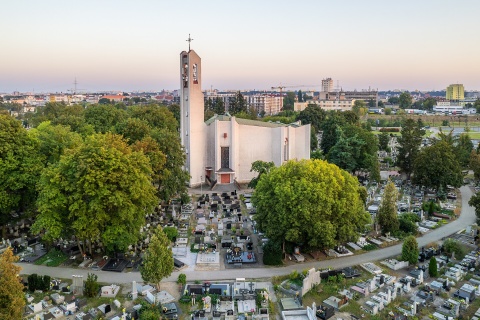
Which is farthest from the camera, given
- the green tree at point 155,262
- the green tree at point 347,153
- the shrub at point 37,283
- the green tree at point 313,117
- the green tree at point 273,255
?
the green tree at point 313,117

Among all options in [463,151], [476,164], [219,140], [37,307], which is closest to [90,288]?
[37,307]

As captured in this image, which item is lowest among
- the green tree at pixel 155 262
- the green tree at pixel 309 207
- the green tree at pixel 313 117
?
the green tree at pixel 155 262

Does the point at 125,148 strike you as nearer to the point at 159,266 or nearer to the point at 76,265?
the point at 76,265

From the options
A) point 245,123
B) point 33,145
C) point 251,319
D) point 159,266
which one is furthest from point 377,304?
point 245,123

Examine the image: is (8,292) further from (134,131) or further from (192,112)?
(192,112)

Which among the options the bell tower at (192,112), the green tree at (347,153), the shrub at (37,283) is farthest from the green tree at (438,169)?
the shrub at (37,283)

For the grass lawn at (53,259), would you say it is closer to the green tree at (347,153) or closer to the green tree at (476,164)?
the green tree at (347,153)

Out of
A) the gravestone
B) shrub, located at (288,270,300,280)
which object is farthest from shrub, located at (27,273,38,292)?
shrub, located at (288,270,300,280)

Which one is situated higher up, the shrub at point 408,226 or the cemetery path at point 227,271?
the shrub at point 408,226

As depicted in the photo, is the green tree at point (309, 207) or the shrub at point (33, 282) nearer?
the shrub at point (33, 282)
